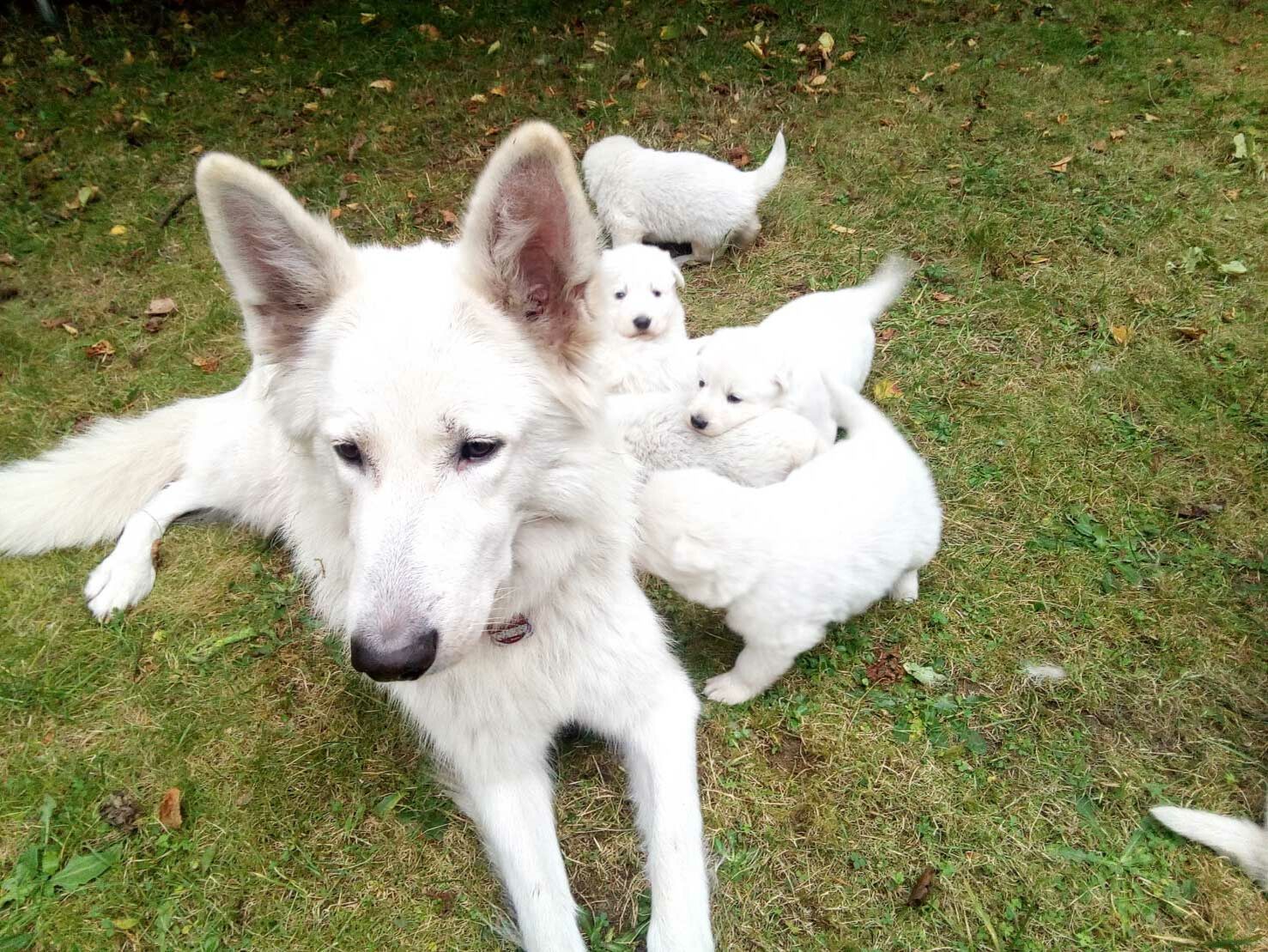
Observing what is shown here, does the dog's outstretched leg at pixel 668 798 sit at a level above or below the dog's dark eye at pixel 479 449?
below

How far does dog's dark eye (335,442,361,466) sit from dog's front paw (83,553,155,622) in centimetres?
206

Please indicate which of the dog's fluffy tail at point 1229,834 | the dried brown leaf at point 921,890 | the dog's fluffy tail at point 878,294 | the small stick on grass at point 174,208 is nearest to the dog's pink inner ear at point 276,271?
the dried brown leaf at point 921,890

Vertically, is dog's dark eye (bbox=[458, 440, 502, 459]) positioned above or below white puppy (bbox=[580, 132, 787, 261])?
above

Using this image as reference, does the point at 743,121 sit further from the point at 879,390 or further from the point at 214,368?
the point at 214,368

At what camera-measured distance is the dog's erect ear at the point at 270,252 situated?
1708 mm

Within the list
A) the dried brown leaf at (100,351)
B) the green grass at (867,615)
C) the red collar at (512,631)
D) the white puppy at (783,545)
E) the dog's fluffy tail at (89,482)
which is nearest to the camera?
the red collar at (512,631)

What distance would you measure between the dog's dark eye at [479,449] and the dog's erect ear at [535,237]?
1.06ft

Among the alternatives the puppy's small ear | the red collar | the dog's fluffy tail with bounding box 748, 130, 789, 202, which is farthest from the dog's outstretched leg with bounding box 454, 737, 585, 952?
the dog's fluffy tail with bounding box 748, 130, 789, 202

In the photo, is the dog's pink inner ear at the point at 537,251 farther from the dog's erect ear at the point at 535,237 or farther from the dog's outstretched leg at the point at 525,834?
the dog's outstretched leg at the point at 525,834

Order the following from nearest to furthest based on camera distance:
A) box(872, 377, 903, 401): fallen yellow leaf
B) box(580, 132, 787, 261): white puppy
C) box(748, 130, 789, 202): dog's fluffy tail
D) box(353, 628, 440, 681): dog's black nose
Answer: box(353, 628, 440, 681): dog's black nose < box(872, 377, 903, 401): fallen yellow leaf < box(580, 132, 787, 261): white puppy < box(748, 130, 789, 202): dog's fluffy tail

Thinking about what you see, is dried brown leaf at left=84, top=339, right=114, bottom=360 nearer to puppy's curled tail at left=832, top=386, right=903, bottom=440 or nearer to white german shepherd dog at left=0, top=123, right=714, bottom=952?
white german shepherd dog at left=0, top=123, right=714, bottom=952

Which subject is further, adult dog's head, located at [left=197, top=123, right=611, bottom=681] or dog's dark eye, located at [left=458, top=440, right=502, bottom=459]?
dog's dark eye, located at [left=458, top=440, right=502, bottom=459]

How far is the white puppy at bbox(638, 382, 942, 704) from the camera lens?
2.52m

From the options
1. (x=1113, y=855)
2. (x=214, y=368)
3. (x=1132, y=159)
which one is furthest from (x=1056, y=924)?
(x=1132, y=159)
